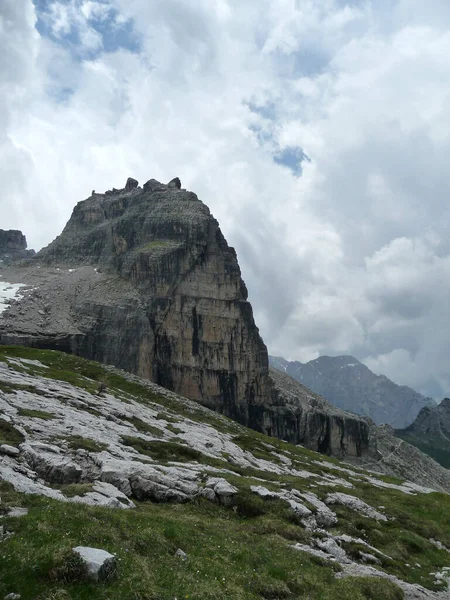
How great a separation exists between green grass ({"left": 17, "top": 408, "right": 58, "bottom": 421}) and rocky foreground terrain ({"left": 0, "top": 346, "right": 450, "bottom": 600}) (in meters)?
0.22

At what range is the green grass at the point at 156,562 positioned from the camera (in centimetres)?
1386

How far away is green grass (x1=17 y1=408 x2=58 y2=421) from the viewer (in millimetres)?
40509

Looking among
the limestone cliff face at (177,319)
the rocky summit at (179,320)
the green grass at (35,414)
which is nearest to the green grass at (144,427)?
the green grass at (35,414)

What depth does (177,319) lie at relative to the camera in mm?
163500

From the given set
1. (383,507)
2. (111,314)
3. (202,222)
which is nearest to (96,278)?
(111,314)

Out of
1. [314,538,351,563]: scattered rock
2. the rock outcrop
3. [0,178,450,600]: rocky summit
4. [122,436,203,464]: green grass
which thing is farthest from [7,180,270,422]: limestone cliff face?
[314,538,351,563]: scattered rock

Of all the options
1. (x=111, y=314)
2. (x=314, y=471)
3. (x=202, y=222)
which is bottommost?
(x=314, y=471)

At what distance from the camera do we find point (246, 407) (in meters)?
171

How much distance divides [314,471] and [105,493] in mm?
47963

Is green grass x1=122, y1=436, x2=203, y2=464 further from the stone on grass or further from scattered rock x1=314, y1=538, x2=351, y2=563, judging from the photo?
the stone on grass

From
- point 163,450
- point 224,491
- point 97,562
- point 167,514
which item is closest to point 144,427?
point 163,450

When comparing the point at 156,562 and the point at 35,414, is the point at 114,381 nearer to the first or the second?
the point at 35,414

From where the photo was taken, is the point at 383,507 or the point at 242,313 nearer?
the point at 383,507

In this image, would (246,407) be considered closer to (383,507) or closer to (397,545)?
(383,507)
